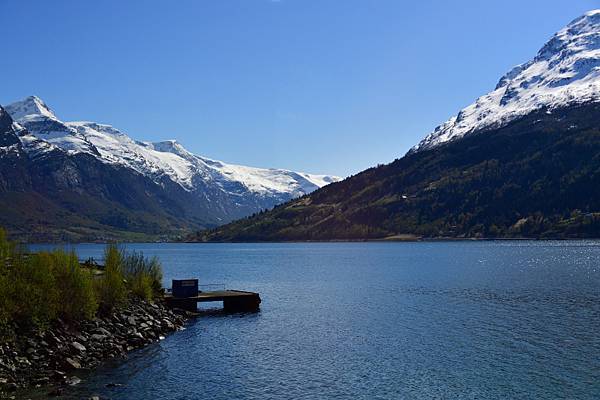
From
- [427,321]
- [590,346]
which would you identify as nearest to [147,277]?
[427,321]

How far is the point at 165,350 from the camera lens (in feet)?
236

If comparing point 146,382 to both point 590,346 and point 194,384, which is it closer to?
point 194,384

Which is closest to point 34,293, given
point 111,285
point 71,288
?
point 71,288

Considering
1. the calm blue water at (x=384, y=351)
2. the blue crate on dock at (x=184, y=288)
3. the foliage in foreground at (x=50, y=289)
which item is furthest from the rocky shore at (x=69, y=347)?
the blue crate on dock at (x=184, y=288)

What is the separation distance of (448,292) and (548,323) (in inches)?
1679

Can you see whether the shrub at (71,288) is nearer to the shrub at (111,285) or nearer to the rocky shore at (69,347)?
the rocky shore at (69,347)

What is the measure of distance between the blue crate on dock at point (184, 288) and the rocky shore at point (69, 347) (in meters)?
19.9

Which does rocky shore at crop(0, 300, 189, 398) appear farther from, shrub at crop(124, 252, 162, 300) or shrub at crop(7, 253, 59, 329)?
shrub at crop(124, 252, 162, 300)

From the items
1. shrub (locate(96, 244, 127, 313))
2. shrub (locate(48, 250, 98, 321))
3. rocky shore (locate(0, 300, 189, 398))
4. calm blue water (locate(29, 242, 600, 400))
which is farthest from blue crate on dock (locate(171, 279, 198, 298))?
shrub (locate(48, 250, 98, 321))

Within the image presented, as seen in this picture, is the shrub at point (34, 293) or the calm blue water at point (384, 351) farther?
the shrub at point (34, 293)

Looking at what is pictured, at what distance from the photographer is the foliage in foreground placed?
183ft

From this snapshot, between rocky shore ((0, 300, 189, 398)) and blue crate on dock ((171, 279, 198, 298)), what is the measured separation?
19.9 meters

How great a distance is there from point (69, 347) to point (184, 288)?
4469 centimetres

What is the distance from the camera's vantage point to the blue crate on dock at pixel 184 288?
104 metres
